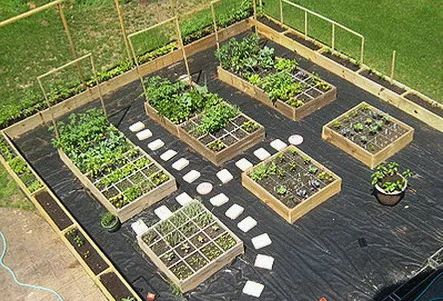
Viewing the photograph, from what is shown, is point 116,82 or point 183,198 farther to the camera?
point 116,82

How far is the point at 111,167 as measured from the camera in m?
13.5

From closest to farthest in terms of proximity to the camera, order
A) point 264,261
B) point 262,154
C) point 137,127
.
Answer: point 264,261 → point 262,154 → point 137,127

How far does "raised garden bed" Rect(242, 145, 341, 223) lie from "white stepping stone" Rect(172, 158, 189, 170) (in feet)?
5.09

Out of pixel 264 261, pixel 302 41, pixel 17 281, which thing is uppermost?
pixel 302 41

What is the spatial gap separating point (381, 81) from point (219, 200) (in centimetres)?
537

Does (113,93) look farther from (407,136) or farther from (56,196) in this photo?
(407,136)

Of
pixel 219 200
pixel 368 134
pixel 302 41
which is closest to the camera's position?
pixel 219 200

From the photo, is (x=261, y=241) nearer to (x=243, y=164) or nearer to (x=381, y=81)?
(x=243, y=164)

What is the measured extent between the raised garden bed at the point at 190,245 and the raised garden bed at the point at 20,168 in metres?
3.17

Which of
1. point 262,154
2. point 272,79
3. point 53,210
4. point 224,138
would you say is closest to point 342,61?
point 272,79

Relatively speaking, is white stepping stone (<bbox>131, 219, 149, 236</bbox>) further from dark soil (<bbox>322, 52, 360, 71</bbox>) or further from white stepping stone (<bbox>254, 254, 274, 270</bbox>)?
dark soil (<bbox>322, 52, 360, 71</bbox>)

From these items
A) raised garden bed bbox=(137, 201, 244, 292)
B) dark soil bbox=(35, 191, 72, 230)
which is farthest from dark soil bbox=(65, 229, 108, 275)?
raised garden bed bbox=(137, 201, 244, 292)

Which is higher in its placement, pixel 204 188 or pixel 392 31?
pixel 392 31

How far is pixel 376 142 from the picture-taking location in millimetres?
13227
